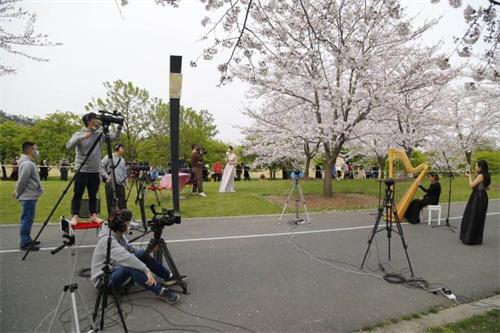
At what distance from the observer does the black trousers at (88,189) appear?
6.06 meters

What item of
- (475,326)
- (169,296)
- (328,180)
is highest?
(328,180)

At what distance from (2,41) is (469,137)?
96.8 feet

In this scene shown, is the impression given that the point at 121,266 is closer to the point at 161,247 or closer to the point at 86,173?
the point at 161,247

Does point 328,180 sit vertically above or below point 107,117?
below

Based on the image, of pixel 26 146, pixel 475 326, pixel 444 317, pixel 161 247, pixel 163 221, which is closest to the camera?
pixel 475 326

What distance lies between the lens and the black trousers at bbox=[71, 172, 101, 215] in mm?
6056

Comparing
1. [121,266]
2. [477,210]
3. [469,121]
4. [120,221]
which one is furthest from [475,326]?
[469,121]

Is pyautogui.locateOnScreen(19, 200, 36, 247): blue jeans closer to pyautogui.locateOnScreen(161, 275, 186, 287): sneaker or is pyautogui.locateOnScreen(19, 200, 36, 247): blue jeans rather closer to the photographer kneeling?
the photographer kneeling

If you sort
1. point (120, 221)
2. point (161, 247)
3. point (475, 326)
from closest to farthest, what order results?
point (475, 326), point (120, 221), point (161, 247)

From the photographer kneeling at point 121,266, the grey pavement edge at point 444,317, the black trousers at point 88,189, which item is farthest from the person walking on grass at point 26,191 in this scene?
the grey pavement edge at point 444,317

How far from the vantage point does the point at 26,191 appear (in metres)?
5.62

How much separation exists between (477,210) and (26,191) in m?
9.39

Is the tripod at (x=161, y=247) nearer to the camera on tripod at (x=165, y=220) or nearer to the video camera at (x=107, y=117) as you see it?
the camera on tripod at (x=165, y=220)

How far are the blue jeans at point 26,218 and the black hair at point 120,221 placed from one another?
9.01ft
